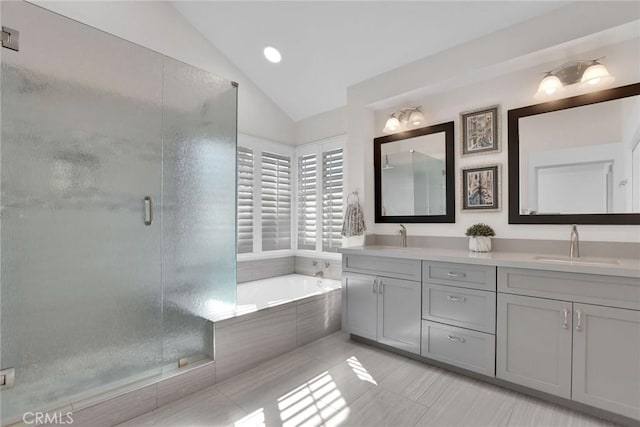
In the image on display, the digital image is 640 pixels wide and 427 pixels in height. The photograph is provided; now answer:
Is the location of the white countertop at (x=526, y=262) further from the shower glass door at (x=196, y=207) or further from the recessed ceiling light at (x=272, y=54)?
the recessed ceiling light at (x=272, y=54)

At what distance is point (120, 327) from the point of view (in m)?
1.82

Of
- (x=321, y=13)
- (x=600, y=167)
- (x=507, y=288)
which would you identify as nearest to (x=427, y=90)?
(x=321, y=13)

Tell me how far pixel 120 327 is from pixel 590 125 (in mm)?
3476

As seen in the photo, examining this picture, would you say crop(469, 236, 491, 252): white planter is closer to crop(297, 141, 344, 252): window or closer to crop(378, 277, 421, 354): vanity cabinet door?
crop(378, 277, 421, 354): vanity cabinet door

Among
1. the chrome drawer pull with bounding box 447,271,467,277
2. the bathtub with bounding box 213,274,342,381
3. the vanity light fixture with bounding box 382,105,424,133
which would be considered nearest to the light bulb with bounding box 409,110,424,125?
the vanity light fixture with bounding box 382,105,424,133

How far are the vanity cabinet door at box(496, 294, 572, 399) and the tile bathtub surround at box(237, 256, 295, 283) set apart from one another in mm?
2629

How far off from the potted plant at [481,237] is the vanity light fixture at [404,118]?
120 cm

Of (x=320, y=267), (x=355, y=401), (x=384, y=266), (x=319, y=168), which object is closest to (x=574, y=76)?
(x=384, y=266)

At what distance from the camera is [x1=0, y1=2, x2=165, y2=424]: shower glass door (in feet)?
4.88

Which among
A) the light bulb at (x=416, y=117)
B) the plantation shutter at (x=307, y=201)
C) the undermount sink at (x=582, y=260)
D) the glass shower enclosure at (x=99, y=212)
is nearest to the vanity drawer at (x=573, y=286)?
the undermount sink at (x=582, y=260)

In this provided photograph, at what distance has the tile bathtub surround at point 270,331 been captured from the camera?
2203 millimetres

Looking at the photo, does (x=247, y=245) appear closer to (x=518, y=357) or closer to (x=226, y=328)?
(x=226, y=328)

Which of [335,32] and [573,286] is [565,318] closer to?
[573,286]
